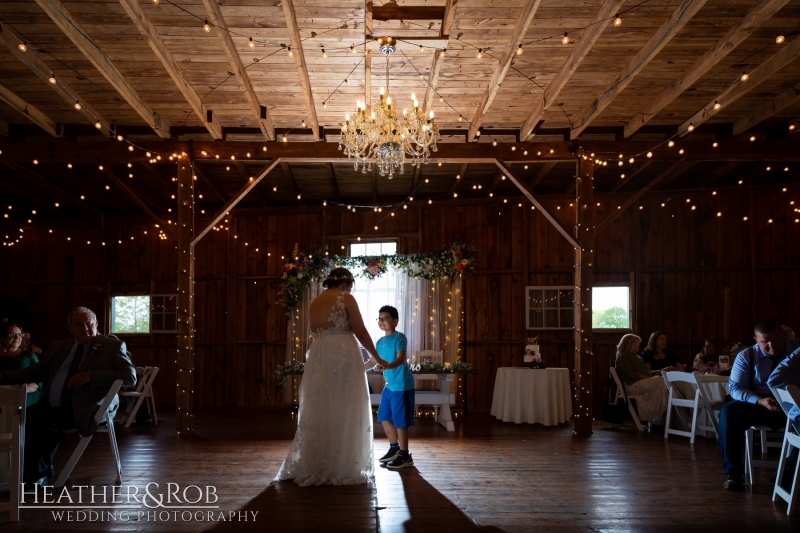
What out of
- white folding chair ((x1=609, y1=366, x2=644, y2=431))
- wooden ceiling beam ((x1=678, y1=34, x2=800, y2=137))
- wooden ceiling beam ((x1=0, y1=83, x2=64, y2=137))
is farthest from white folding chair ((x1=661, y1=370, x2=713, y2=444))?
wooden ceiling beam ((x1=0, y1=83, x2=64, y2=137))

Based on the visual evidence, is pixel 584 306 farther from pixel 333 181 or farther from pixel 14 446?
pixel 14 446

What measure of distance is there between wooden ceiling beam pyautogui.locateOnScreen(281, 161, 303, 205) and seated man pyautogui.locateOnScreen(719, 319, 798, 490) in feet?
22.0

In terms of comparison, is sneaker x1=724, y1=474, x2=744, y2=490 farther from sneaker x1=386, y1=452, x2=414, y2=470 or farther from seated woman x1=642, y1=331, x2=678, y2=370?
seated woman x1=642, y1=331, x2=678, y2=370

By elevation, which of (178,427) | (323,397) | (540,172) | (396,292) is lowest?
(178,427)

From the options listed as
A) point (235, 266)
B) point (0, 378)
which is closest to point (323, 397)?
point (0, 378)

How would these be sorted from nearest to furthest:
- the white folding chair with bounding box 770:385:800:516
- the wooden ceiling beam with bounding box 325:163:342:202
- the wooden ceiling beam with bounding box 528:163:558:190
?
the white folding chair with bounding box 770:385:800:516, the wooden ceiling beam with bounding box 528:163:558:190, the wooden ceiling beam with bounding box 325:163:342:202

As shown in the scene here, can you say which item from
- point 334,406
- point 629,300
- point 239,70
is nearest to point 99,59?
point 239,70

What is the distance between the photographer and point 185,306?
8672 mm

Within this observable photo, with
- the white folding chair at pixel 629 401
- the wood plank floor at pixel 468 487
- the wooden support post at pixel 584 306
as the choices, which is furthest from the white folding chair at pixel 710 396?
the wooden support post at pixel 584 306

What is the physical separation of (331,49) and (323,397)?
3.10 metres

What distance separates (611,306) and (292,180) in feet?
17.6

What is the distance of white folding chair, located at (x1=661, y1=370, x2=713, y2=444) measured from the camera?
755cm

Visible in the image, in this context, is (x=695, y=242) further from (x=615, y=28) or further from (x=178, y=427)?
(x=178, y=427)

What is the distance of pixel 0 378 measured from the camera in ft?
17.0
